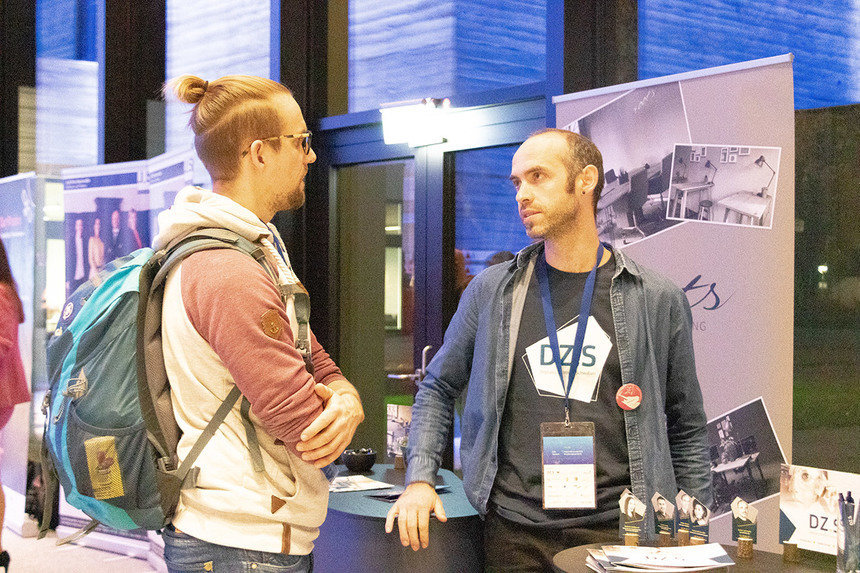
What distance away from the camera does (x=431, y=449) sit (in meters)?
2.14

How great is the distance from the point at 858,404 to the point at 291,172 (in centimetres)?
283

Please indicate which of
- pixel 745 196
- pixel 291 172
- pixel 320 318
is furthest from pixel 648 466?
pixel 320 318

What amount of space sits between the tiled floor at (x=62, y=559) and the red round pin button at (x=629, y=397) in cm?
362

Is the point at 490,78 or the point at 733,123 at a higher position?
the point at 490,78

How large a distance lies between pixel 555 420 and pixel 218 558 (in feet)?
3.08

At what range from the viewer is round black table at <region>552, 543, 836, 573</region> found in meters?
1.61

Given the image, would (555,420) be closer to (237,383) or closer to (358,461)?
(237,383)

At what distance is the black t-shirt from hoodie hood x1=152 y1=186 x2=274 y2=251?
0.89m

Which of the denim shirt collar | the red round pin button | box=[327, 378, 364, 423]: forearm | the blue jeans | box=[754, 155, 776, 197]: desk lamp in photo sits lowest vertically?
the blue jeans

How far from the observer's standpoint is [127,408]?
135 centimetres

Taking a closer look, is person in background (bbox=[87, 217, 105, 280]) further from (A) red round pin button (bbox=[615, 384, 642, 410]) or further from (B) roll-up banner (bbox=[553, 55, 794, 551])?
(A) red round pin button (bbox=[615, 384, 642, 410])

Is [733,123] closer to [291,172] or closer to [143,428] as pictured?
[291,172]

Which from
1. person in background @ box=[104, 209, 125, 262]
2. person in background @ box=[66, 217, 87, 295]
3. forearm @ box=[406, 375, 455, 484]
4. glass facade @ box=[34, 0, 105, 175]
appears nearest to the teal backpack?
forearm @ box=[406, 375, 455, 484]

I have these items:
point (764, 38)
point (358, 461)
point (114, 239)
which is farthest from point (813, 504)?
point (114, 239)
